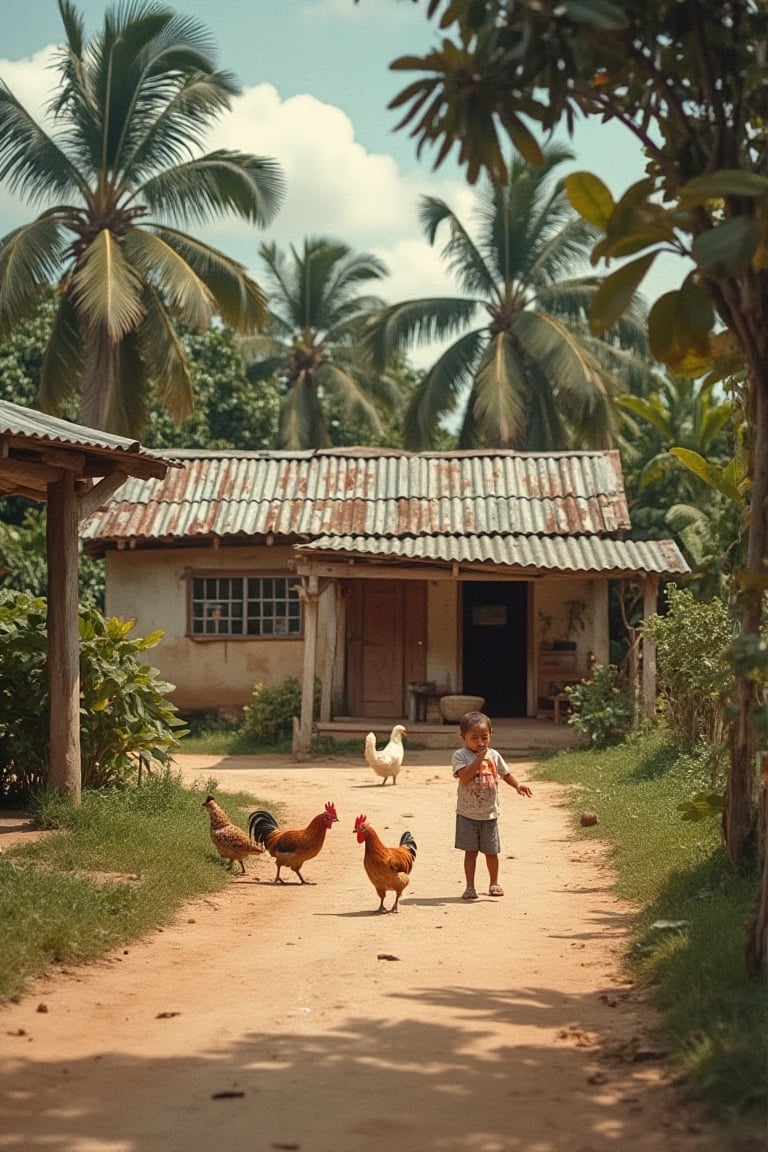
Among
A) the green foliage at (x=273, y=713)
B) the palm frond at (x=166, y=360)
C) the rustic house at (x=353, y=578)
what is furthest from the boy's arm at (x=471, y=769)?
the palm frond at (x=166, y=360)

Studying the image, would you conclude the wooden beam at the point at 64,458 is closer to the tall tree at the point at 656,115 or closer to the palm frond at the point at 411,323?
the tall tree at the point at 656,115

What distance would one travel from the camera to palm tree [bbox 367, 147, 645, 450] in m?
26.7

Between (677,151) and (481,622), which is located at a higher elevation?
(677,151)

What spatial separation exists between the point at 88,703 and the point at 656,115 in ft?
22.2

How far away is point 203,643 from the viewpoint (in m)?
21.1

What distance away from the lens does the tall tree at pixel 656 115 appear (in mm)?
4633

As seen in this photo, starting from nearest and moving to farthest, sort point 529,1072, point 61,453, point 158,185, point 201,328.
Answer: point 529,1072
point 61,453
point 201,328
point 158,185

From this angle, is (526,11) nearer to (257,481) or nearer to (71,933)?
(71,933)

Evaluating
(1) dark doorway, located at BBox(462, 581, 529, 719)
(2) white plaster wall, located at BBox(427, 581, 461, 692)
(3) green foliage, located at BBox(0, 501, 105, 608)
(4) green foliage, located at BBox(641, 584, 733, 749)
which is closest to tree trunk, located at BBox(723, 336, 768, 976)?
(4) green foliage, located at BBox(641, 584, 733, 749)

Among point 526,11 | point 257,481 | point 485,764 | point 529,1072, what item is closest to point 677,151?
point 526,11

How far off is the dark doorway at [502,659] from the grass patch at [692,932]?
980cm

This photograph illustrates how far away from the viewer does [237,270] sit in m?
21.3

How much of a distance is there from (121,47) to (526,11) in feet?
58.6

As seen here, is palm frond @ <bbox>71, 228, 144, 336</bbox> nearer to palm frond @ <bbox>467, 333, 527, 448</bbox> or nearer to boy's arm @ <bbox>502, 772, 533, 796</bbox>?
palm frond @ <bbox>467, 333, 527, 448</bbox>
